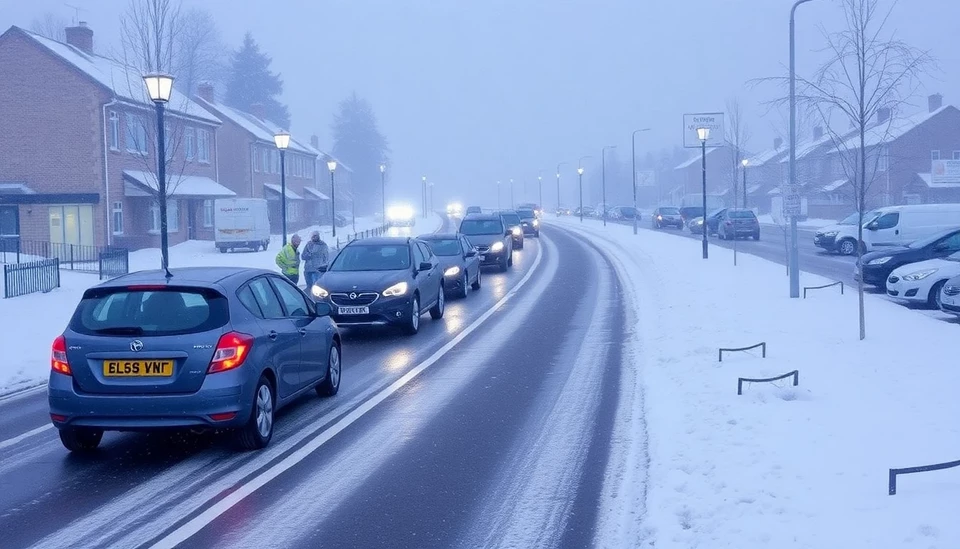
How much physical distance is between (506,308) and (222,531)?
1419 cm

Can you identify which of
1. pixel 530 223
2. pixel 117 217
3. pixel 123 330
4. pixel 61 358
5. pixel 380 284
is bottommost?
pixel 61 358

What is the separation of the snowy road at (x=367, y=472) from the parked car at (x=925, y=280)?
8284mm

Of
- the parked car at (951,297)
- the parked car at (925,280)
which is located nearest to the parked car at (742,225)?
the parked car at (925,280)

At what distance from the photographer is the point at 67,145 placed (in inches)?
1533

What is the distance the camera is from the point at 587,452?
8.18 metres

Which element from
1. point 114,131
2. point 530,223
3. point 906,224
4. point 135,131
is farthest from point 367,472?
point 530,223

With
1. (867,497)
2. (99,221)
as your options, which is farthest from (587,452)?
(99,221)

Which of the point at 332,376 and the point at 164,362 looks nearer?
the point at 164,362

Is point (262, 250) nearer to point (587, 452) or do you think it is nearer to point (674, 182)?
point (587, 452)

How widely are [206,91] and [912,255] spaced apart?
49.8 meters

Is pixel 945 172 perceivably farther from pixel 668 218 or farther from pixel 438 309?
pixel 438 309

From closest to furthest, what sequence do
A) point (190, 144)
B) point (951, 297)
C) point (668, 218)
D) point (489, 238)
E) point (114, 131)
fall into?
point (951, 297) → point (489, 238) → point (114, 131) → point (190, 144) → point (668, 218)

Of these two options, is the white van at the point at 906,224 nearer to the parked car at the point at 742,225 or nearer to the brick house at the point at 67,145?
the parked car at the point at 742,225

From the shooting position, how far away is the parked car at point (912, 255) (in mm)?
21062
